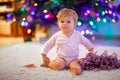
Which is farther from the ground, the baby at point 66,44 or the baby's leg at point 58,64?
the baby at point 66,44

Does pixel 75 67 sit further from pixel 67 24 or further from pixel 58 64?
pixel 67 24

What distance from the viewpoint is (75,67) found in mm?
1335

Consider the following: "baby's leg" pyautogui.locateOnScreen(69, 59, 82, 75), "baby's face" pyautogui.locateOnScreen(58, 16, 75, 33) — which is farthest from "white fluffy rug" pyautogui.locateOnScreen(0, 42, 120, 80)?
"baby's face" pyautogui.locateOnScreen(58, 16, 75, 33)

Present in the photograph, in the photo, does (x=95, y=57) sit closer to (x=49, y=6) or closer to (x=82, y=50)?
(x=82, y=50)

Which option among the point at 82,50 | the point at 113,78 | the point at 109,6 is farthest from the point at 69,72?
the point at 109,6

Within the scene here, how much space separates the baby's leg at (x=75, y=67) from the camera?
1310 millimetres

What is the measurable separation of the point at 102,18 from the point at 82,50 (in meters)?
0.51

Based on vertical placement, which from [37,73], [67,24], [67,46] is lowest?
[37,73]

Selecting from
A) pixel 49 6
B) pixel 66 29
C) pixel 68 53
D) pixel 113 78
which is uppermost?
pixel 49 6

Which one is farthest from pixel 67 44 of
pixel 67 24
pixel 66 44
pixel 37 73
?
Answer: pixel 37 73

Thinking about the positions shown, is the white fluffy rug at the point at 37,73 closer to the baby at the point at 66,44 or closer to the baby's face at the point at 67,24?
the baby at the point at 66,44

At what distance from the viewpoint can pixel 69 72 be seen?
1.35 metres

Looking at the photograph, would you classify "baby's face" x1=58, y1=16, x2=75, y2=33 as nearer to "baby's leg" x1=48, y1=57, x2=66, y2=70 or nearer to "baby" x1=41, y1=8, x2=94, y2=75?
"baby" x1=41, y1=8, x2=94, y2=75

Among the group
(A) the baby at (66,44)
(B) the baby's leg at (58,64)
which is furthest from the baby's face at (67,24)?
(B) the baby's leg at (58,64)
